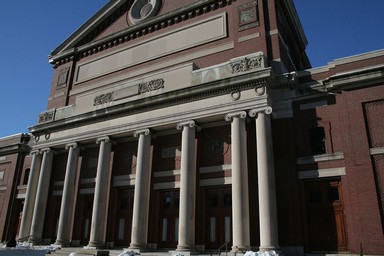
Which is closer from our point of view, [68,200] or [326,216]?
[326,216]

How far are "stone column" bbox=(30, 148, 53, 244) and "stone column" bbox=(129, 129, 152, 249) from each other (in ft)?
28.4

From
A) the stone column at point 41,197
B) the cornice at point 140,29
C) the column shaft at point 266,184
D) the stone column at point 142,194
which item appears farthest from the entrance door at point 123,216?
the cornice at point 140,29

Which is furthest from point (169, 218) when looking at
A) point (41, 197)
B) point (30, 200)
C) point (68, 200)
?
point (30, 200)

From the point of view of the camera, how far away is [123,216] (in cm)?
2233

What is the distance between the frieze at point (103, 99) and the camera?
957 inches

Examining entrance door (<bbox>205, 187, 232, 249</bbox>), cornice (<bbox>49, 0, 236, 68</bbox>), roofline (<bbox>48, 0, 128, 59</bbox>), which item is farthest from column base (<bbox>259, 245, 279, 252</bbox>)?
roofline (<bbox>48, 0, 128, 59</bbox>)

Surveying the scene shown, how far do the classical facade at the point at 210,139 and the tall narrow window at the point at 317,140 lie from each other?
0.05m

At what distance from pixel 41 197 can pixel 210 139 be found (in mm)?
13455

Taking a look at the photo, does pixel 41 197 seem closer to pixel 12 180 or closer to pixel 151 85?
pixel 12 180

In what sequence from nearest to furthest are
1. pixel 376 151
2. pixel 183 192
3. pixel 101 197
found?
pixel 376 151
pixel 183 192
pixel 101 197

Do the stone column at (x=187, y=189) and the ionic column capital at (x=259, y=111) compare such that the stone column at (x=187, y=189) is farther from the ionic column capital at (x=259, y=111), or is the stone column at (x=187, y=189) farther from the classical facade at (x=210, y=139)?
the ionic column capital at (x=259, y=111)

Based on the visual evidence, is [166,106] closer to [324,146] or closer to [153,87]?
[153,87]

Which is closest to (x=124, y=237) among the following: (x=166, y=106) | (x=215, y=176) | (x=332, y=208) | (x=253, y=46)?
(x=215, y=176)

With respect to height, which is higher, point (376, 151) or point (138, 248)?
point (376, 151)
